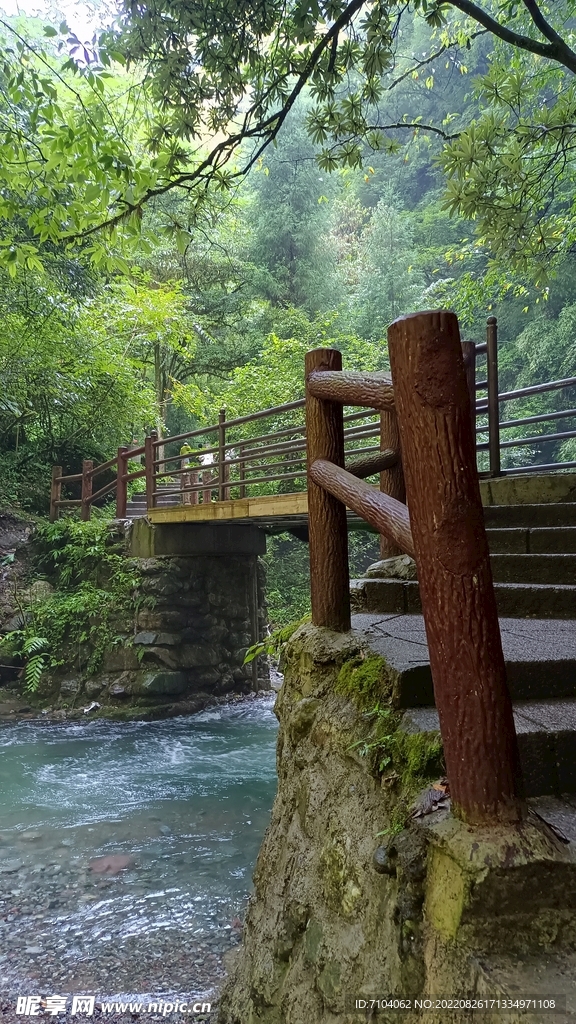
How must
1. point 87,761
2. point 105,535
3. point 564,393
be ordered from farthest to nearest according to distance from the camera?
point 564,393 < point 105,535 < point 87,761

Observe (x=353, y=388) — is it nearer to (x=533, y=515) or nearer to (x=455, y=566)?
(x=455, y=566)

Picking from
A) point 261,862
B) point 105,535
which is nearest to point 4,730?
point 105,535

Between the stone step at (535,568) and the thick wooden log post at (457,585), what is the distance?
2010 millimetres

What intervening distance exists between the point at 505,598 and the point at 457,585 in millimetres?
1757

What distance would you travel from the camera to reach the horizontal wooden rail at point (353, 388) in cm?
176

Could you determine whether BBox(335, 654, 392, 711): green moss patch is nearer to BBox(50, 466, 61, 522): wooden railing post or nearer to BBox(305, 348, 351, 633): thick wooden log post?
BBox(305, 348, 351, 633): thick wooden log post

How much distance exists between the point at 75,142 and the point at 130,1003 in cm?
466

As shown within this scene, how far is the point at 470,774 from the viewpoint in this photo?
4.11 ft

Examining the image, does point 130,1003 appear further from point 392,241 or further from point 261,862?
point 392,241

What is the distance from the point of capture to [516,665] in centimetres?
179

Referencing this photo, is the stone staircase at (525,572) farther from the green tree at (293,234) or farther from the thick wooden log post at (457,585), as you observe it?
the green tree at (293,234)

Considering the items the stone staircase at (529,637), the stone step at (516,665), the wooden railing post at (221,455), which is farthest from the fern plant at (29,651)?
the stone step at (516,665)

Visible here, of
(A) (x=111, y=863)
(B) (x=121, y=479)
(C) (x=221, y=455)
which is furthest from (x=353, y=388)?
(B) (x=121, y=479)

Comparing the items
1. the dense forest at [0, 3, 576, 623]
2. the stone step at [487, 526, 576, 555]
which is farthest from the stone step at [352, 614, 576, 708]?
the dense forest at [0, 3, 576, 623]
